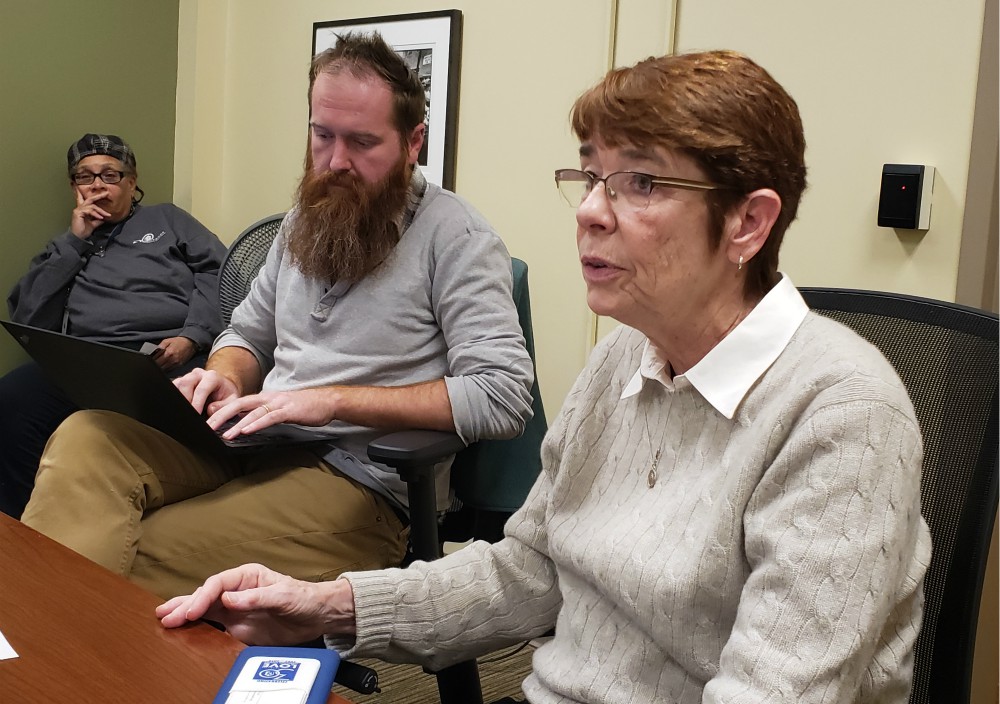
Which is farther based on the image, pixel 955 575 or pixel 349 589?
pixel 349 589

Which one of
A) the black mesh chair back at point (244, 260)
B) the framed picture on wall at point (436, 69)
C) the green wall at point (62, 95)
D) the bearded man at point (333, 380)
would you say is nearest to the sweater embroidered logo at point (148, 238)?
the green wall at point (62, 95)

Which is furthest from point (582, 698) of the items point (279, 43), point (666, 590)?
point (279, 43)

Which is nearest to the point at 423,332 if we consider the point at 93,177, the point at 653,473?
the point at 653,473

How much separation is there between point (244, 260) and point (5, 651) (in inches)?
55.7

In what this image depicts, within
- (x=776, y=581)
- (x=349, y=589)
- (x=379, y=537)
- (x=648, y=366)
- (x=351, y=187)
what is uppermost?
(x=351, y=187)

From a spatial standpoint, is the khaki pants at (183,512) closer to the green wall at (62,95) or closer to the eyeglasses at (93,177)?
the eyeglasses at (93,177)

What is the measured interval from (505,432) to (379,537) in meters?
0.29

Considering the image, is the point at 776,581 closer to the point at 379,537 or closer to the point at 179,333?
→ the point at 379,537

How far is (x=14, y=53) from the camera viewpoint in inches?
123

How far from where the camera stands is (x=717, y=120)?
977 millimetres

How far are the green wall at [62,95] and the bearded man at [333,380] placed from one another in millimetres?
Answer: 1495

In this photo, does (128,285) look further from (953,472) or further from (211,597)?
(953,472)

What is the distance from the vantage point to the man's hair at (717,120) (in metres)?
0.98

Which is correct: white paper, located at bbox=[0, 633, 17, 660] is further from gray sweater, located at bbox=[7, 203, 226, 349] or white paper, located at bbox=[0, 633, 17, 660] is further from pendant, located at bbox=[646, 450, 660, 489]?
gray sweater, located at bbox=[7, 203, 226, 349]
